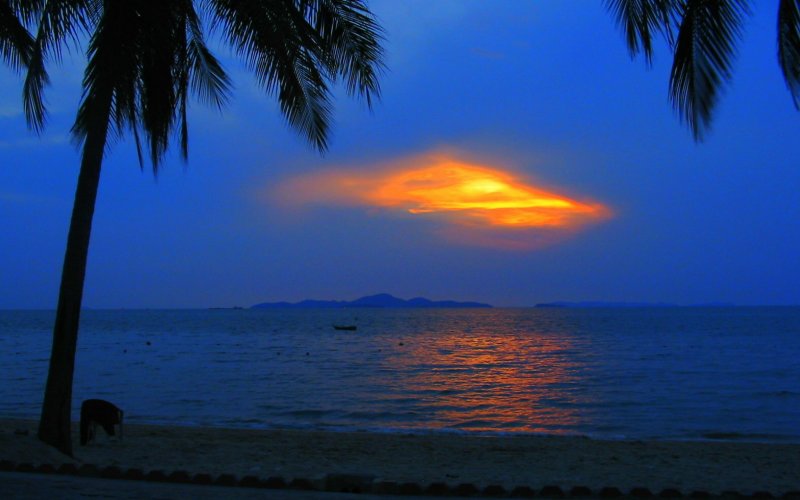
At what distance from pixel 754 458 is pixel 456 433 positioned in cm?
673

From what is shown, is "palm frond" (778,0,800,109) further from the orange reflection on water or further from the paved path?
the orange reflection on water

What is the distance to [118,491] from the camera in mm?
6535

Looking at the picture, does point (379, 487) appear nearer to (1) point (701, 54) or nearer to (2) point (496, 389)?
(1) point (701, 54)

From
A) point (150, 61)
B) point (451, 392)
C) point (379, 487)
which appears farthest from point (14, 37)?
point (451, 392)

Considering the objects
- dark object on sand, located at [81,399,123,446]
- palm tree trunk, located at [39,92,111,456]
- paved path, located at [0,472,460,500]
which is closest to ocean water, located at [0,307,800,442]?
dark object on sand, located at [81,399,123,446]

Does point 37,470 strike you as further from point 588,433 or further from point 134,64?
point 588,433

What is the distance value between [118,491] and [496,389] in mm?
22409

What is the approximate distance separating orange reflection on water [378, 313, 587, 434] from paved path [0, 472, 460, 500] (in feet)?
39.9

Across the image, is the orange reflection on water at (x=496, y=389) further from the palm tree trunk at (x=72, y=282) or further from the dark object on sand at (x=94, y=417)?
the palm tree trunk at (x=72, y=282)

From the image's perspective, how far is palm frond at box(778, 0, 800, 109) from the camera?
5.27 metres

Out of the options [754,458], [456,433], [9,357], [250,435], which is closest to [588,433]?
[456,433]

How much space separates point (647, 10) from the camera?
630 centimetres

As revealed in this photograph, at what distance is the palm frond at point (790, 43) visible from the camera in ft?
17.3

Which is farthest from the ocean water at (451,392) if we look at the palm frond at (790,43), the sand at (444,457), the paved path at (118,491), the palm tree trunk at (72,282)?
the palm frond at (790,43)
